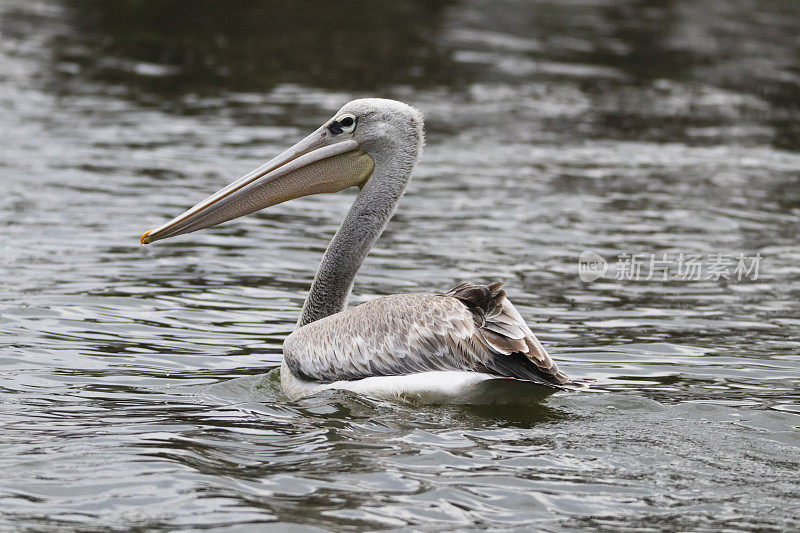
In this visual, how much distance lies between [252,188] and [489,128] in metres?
7.68

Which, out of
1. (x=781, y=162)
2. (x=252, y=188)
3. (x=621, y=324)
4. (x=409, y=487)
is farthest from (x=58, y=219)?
(x=781, y=162)

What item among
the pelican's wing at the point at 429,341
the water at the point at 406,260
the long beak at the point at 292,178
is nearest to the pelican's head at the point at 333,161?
the long beak at the point at 292,178

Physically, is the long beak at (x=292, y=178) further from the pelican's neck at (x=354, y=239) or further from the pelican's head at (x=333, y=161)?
the pelican's neck at (x=354, y=239)

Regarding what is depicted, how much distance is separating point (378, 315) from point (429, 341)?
1.10 ft

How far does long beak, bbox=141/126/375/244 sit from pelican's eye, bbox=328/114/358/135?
46mm

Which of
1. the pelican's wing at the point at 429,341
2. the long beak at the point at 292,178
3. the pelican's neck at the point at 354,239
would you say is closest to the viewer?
the pelican's wing at the point at 429,341

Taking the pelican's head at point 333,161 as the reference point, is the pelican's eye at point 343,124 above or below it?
above

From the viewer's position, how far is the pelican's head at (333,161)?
671cm

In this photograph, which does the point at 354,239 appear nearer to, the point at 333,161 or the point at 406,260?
the point at 333,161

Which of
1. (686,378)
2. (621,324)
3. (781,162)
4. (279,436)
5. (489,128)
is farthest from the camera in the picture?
(489,128)

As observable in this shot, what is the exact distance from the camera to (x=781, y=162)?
1298cm

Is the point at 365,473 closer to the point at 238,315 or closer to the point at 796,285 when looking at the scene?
the point at 238,315

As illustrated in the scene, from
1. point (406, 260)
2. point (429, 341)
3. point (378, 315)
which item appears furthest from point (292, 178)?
point (406, 260)

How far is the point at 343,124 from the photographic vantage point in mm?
6766
